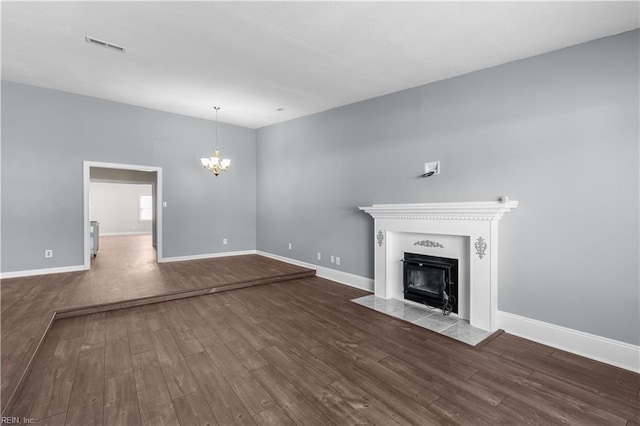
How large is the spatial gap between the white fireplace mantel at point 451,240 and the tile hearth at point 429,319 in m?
0.14

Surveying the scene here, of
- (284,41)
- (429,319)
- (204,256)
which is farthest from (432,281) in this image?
(204,256)

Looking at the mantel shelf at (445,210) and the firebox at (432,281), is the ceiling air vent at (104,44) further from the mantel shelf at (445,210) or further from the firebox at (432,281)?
the firebox at (432,281)

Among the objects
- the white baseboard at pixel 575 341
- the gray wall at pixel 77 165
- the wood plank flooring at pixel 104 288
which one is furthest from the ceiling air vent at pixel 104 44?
the white baseboard at pixel 575 341

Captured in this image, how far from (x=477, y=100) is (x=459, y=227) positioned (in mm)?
1558

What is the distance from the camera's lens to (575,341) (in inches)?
113

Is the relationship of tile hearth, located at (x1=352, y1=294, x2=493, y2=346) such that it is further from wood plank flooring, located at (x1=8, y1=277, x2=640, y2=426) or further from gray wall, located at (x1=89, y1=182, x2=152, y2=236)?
gray wall, located at (x1=89, y1=182, x2=152, y2=236)

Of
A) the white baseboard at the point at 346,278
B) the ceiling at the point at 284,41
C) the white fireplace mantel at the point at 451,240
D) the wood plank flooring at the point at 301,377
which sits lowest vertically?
the wood plank flooring at the point at 301,377

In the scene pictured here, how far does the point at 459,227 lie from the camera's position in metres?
3.54

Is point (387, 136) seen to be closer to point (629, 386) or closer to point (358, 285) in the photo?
point (358, 285)

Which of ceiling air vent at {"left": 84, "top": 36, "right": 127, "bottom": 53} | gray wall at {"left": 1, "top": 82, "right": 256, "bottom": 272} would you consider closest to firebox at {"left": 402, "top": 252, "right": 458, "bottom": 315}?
ceiling air vent at {"left": 84, "top": 36, "right": 127, "bottom": 53}

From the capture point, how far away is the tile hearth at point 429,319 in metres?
3.13

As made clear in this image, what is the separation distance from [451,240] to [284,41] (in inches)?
120

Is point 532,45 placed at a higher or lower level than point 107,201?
higher

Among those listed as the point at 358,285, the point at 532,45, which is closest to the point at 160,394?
the point at 358,285
